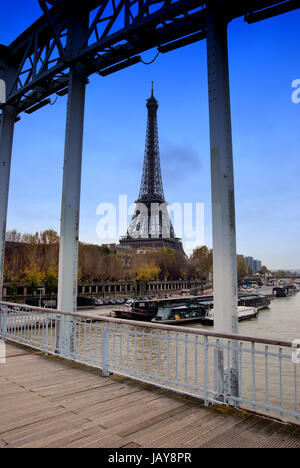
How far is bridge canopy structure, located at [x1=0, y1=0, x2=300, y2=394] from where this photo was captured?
4.54m

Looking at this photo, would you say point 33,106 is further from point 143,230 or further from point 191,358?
point 143,230

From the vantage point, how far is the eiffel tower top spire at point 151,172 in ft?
264

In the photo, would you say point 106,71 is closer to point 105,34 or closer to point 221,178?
point 105,34

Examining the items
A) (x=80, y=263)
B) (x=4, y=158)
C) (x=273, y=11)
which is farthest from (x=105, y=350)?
(x=80, y=263)

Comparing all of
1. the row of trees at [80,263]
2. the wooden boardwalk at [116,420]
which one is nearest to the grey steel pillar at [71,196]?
the wooden boardwalk at [116,420]

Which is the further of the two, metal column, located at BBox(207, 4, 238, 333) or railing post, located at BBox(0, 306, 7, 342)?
railing post, located at BBox(0, 306, 7, 342)

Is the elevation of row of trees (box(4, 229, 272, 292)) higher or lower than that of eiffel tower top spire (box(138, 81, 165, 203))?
lower

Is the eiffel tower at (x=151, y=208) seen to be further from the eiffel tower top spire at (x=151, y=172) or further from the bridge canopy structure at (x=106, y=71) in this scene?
the bridge canopy structure at (x=106, y=71)

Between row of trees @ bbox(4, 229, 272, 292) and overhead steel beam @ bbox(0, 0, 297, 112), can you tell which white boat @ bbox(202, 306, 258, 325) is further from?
overhead steel beam @ bbox(0, 0, 297, 112)

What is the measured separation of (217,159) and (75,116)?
367cm

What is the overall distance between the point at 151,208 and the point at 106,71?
73.2 meters

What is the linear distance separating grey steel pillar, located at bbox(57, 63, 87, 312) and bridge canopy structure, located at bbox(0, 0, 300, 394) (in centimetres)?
2

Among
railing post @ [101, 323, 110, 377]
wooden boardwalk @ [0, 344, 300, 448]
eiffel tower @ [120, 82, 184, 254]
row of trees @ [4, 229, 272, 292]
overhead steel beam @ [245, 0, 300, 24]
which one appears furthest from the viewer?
eiffel tower @ [120, 82, 184, 254]

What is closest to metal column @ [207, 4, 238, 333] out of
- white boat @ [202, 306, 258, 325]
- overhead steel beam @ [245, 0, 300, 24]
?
overhead steel beam @ [245, 0, 300, 24]
